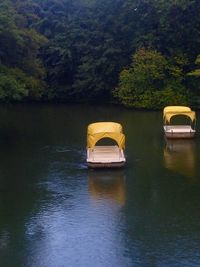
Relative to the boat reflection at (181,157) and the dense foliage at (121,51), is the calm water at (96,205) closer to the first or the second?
the boat reflection at (181,157)

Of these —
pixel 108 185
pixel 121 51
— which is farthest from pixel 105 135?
pixel 121 51

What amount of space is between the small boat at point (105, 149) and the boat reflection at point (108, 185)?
0.36m

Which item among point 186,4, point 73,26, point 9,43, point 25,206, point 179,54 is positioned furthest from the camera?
Result: point 73,26

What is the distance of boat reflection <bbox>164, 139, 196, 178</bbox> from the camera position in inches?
902

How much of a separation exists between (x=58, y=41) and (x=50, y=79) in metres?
4.01

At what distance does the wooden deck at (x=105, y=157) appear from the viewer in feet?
73.9

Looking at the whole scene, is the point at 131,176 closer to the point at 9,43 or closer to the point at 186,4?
the point at 9,43

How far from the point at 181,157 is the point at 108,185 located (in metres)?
5.88

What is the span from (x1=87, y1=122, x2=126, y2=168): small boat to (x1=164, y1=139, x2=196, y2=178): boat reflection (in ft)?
7.23

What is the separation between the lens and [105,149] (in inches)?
952

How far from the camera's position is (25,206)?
18016mm

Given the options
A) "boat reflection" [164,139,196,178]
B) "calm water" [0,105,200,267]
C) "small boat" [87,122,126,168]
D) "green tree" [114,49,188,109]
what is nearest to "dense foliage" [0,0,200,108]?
"green tree" [114,49,188,109]

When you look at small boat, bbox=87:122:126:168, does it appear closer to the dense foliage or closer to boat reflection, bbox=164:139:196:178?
boat reflection, bbox=164:139:196:178

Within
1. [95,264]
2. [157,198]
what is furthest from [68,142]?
[95,264]
